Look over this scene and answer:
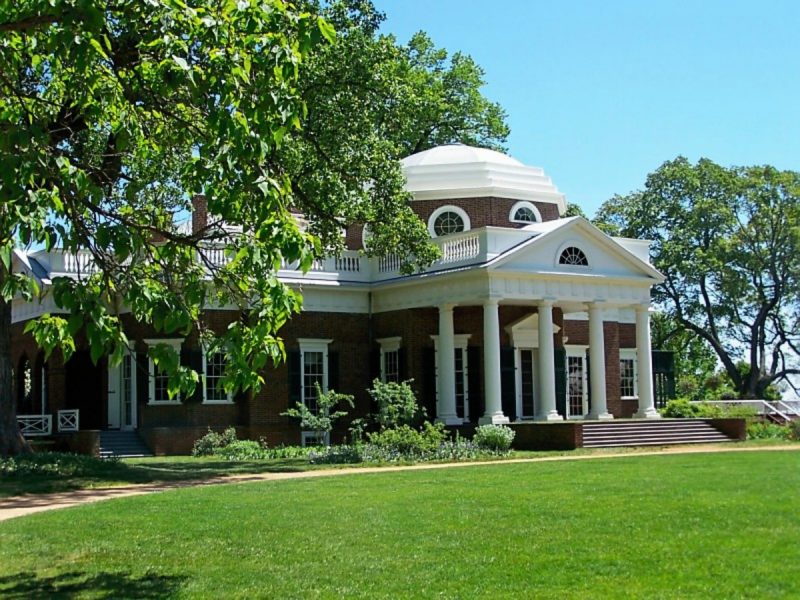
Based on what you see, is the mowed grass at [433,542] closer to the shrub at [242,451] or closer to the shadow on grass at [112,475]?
the shadow on grass at [112,475]

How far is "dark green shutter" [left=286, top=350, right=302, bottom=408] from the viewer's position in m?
34.1

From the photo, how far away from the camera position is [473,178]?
37875 mm

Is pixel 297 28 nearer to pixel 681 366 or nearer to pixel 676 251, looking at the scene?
pixel 676 251

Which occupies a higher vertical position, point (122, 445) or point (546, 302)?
point (546, 302)

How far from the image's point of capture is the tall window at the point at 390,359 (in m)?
35.1

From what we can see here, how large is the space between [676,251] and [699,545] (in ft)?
149

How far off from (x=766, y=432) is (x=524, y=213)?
1116 centimetres

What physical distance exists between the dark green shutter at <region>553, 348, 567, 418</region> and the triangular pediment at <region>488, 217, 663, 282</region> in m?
3.87

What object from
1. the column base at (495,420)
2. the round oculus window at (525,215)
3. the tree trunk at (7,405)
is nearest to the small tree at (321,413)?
the column base at (495,420)

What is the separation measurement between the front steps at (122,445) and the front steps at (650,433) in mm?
12974

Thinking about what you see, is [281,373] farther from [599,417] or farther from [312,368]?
[599,417]

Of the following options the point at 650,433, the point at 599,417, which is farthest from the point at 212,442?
the point at 650,433

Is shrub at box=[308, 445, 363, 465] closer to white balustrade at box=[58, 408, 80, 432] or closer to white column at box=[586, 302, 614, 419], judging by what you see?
white balustrade at box=[58, 408, 80, 432]

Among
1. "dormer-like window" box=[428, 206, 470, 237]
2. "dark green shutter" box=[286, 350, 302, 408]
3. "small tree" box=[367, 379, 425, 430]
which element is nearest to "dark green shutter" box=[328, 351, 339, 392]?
"dark green shutter" box=[286, 350, 302, 408]
